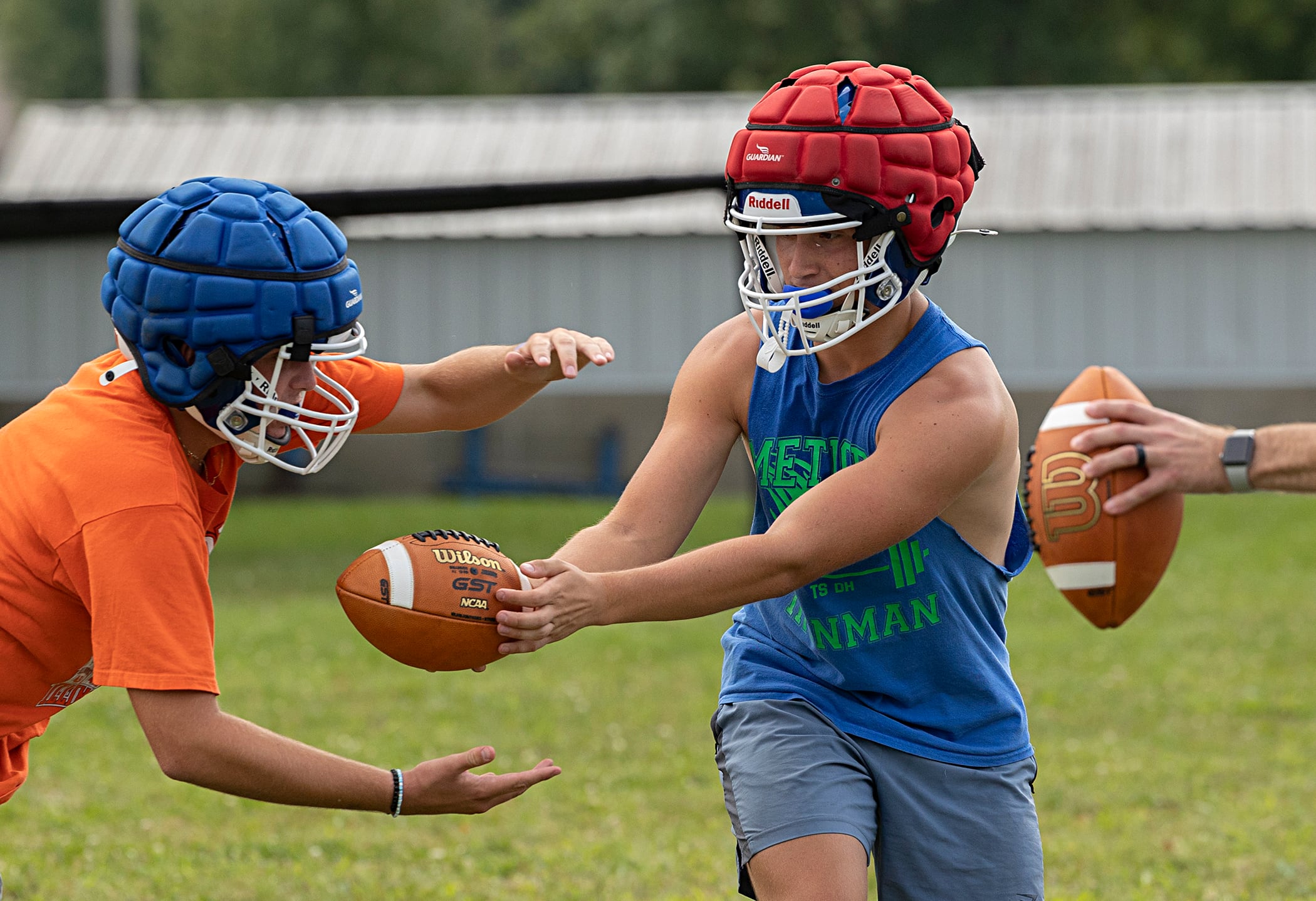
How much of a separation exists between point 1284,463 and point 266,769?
8.43ft

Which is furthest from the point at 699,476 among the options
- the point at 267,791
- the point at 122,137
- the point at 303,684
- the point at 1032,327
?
the point at 122,137

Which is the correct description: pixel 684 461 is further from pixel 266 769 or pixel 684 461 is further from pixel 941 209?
pixel 266 769

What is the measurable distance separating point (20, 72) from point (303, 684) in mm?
40350

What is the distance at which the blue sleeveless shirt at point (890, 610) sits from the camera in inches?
128

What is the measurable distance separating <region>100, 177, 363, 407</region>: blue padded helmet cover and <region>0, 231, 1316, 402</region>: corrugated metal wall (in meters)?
15.1

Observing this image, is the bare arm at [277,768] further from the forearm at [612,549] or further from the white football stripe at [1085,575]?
the white football stripe at [1085,575]

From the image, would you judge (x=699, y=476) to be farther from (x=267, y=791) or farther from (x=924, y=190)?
(x=267, y=791)

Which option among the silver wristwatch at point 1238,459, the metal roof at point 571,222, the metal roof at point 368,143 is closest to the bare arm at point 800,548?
the silver wristwatch at point 1238,459

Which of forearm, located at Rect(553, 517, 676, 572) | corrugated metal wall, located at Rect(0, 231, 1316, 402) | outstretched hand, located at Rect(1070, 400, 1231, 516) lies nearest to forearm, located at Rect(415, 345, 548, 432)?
forearm, located at Rect(553, 517, 676, 572)

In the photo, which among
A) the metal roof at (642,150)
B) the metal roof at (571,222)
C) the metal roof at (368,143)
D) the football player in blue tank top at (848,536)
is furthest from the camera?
the metal roof at (368,143)

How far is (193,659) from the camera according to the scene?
2.82 metres

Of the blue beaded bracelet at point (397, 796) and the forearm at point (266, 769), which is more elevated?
the forearm at point (266, 769)

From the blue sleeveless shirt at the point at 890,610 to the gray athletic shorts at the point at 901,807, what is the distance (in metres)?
0.04

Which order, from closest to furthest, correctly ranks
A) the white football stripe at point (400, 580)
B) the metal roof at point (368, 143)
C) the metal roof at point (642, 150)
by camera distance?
the white football stripe at point (400, 580) < the metal roof at point (642, 150) < the metal roof at point (368, 143)
